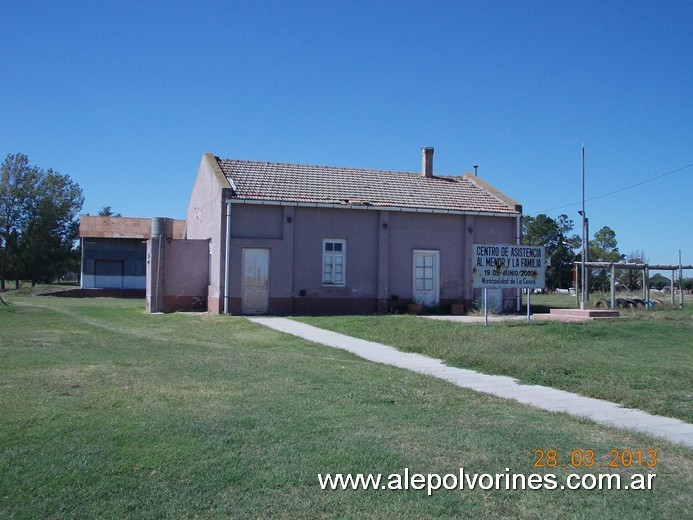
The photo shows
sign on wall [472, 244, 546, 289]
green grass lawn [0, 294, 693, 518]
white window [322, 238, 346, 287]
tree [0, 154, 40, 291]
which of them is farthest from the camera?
tree [0, 154, 40, 291]

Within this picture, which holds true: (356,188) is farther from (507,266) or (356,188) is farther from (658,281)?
(658,281)

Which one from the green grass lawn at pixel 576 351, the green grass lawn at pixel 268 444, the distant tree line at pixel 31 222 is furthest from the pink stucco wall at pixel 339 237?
the distant tree line at pixel 31 222

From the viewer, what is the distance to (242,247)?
24.1 m

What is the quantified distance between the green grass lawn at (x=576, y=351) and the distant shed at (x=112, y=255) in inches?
1175

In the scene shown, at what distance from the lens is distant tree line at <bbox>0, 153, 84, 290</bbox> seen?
194 ft

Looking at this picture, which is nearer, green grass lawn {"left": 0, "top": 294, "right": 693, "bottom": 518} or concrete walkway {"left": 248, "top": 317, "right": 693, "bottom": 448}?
green grass lawn {"left": 0, "top": 294, "right": 693, "bottom": 518}

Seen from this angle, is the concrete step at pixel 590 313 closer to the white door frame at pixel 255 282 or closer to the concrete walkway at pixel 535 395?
the concrete walkway at pixel 535 395

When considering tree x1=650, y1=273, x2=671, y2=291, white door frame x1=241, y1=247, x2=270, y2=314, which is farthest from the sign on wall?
tree x1=650, y1=273, x2=671, y2=291

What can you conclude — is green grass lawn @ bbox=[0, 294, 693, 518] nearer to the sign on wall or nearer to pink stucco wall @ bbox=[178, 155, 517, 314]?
the sign on wall

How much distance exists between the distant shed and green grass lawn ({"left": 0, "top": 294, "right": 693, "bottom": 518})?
3780 cm

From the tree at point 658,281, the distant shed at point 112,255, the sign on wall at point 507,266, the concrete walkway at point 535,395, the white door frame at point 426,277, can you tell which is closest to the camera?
the concrete walkway at point 535,395

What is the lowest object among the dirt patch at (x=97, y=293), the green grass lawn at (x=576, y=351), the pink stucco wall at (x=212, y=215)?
the green grass lawn at (x=576, y=351)

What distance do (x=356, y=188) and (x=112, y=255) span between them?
86.5 feet

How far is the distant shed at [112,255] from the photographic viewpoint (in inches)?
1857
